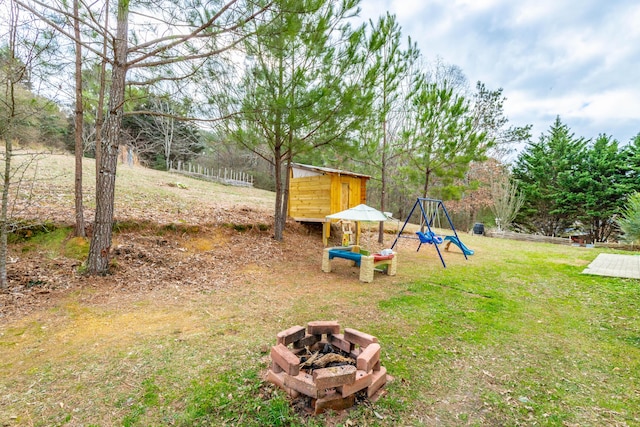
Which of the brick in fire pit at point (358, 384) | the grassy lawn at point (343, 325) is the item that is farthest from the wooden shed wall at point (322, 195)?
the brick in fire pit at point (358, 384)

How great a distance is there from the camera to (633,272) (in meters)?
5.34

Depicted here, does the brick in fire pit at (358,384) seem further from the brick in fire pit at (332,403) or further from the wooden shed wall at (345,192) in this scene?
the wooden shed wall at (345,192)

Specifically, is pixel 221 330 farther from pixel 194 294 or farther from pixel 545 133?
pixel 545 133

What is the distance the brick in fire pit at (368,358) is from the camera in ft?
5.81

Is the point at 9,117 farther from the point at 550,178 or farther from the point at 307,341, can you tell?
the point at 550,178

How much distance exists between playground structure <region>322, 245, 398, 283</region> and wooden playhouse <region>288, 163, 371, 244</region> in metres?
1.84

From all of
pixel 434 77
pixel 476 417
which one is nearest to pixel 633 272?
pixel 476 417

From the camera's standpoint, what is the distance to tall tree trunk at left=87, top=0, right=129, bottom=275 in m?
3.74

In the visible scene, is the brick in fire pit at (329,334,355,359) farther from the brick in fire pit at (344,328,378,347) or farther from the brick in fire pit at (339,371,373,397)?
the brick in fire pit at (339,371,373,397)

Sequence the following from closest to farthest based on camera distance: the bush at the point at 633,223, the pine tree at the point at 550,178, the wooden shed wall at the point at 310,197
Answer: the wooden shed wall at the point at 310,197 < the bush at the point at 633,223 < the pine tree at the point at 550,178

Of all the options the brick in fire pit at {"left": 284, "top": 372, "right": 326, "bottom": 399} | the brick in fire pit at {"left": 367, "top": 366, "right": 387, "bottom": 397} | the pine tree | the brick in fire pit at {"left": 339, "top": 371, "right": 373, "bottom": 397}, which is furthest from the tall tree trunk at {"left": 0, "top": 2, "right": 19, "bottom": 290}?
the pine tree

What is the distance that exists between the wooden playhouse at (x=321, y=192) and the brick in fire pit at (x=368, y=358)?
5380 millimetres

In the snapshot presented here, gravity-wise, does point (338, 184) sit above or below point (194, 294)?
above

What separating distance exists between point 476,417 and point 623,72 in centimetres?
955
